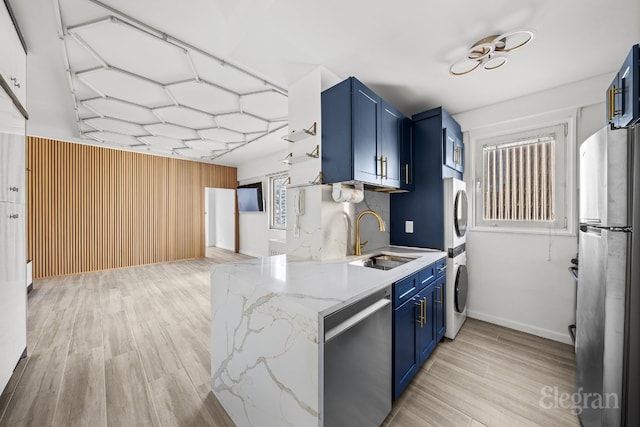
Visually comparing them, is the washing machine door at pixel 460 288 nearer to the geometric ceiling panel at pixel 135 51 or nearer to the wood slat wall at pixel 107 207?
the geometric ceiling panel at pixel 135 51

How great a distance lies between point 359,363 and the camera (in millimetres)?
1229

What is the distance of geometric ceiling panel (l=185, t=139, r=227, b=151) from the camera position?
4.57 m

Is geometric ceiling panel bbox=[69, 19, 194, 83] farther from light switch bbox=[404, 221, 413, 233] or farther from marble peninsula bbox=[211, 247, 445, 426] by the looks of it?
light switch bbox=[404, 221, 413, 233]

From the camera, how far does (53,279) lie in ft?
14.2

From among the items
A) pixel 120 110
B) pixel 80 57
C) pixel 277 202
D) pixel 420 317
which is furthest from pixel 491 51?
pixel 277 202

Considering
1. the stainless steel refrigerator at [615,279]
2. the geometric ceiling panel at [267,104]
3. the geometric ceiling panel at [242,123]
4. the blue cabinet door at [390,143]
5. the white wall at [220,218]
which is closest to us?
the stainless steel refrigerator at [615,279]

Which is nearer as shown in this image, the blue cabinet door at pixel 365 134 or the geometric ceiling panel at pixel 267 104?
the blue cabinet door at pixel 365 134

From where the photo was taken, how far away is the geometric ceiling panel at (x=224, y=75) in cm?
211

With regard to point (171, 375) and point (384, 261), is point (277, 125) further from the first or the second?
point (171, 375)

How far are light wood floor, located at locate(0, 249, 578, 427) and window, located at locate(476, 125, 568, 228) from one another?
4.12 ft

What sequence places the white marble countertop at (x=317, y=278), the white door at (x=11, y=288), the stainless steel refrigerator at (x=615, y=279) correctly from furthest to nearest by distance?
the white door at (x=11, y=288) → the white marble countertop at (x=317, y=278) → the stainless steel refrigerator at (x=615, y=279)

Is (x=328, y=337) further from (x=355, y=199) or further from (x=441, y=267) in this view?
(x=441, y=267)

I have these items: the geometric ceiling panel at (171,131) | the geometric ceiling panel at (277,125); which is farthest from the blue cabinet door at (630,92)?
the geometric ceiling panel at (171,131)

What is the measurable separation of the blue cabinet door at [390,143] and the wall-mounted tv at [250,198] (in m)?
4.29
